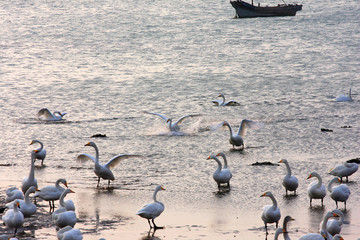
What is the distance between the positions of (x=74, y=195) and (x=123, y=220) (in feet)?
7.59

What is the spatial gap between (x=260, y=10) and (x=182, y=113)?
195ft

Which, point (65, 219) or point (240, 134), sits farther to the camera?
point (240, 134)

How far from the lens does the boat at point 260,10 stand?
84.1 m

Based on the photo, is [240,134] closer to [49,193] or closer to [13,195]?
[49,193]

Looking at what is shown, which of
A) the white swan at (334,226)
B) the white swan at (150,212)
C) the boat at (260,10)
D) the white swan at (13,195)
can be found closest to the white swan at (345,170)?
the white swan at (334,226)

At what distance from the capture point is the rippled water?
13.2 metres

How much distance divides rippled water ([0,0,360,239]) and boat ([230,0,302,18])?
34.0 feet

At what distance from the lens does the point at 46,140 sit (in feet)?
70.8

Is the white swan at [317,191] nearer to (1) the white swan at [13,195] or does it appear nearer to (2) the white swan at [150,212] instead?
(2) the white swan at [150,212]

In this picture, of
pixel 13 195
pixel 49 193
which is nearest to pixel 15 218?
pixel 13 195

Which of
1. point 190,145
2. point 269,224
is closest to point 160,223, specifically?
point 269,224

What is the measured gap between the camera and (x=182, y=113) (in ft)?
92.3

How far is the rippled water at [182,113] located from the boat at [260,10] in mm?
10355

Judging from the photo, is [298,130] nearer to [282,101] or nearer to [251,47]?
[282,101]
